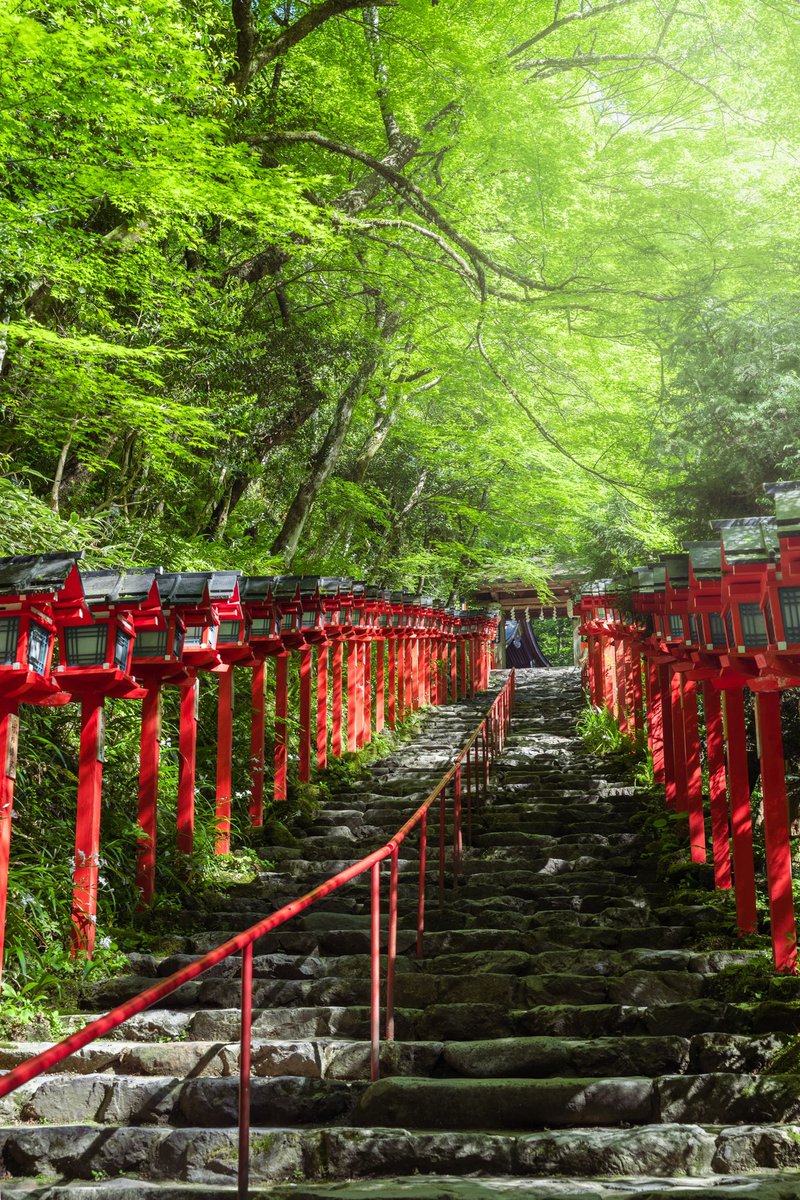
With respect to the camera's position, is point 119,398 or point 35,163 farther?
point 119,398

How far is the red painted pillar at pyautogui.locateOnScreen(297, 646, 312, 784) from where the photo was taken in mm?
13062

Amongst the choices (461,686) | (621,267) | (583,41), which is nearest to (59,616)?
(621,267)

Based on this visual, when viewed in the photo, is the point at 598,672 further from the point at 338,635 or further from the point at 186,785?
the point at 186,785

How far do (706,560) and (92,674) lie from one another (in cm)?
451

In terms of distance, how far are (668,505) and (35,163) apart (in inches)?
329

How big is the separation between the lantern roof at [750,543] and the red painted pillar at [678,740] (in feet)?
12.6

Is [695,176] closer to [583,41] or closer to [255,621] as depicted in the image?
[583,41]

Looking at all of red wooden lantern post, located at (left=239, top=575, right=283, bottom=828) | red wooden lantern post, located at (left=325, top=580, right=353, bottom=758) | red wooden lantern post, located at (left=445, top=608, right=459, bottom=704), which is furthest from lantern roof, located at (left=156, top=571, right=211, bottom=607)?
red wooden lantern post, located at (left=445, top=608, right=459, bottom=704)

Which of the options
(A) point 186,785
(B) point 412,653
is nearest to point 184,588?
(A) point 186,785

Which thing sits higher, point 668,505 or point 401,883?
point 668,505

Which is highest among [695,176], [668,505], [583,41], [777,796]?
[583,41]

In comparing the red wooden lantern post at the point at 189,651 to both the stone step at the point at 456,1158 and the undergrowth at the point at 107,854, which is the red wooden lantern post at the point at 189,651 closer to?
the undergrowth at the point at 107,854

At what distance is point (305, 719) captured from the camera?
42.9ft

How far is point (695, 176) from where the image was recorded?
420 inches
